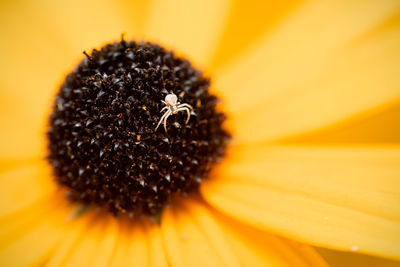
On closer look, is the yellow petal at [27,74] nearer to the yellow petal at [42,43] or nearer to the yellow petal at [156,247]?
the yellow petal at [42,43]

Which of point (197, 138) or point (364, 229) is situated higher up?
point (197, 138)

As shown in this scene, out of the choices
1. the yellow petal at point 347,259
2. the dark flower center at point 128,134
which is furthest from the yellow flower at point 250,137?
the yellow petal at point 347,259

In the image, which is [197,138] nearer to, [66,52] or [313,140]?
[313,140]

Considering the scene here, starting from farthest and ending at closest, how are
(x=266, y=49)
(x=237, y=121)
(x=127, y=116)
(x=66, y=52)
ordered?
(x=66, y=52) < (x=266, y=49) < (x=237, y=121) < (x=127, y=116)

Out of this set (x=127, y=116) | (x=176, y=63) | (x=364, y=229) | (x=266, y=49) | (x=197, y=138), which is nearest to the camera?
(x=364, y=229)

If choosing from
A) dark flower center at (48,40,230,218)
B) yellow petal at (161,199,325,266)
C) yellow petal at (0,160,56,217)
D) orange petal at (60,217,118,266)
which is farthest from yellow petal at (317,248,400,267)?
yellow petal at (0,160,56,217)

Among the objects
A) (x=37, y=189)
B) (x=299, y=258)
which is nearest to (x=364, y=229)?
(x=299, y=258)

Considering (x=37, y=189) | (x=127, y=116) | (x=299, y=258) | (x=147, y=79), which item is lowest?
(x=37, y=189)

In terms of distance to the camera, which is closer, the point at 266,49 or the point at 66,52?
the point at 266,49
